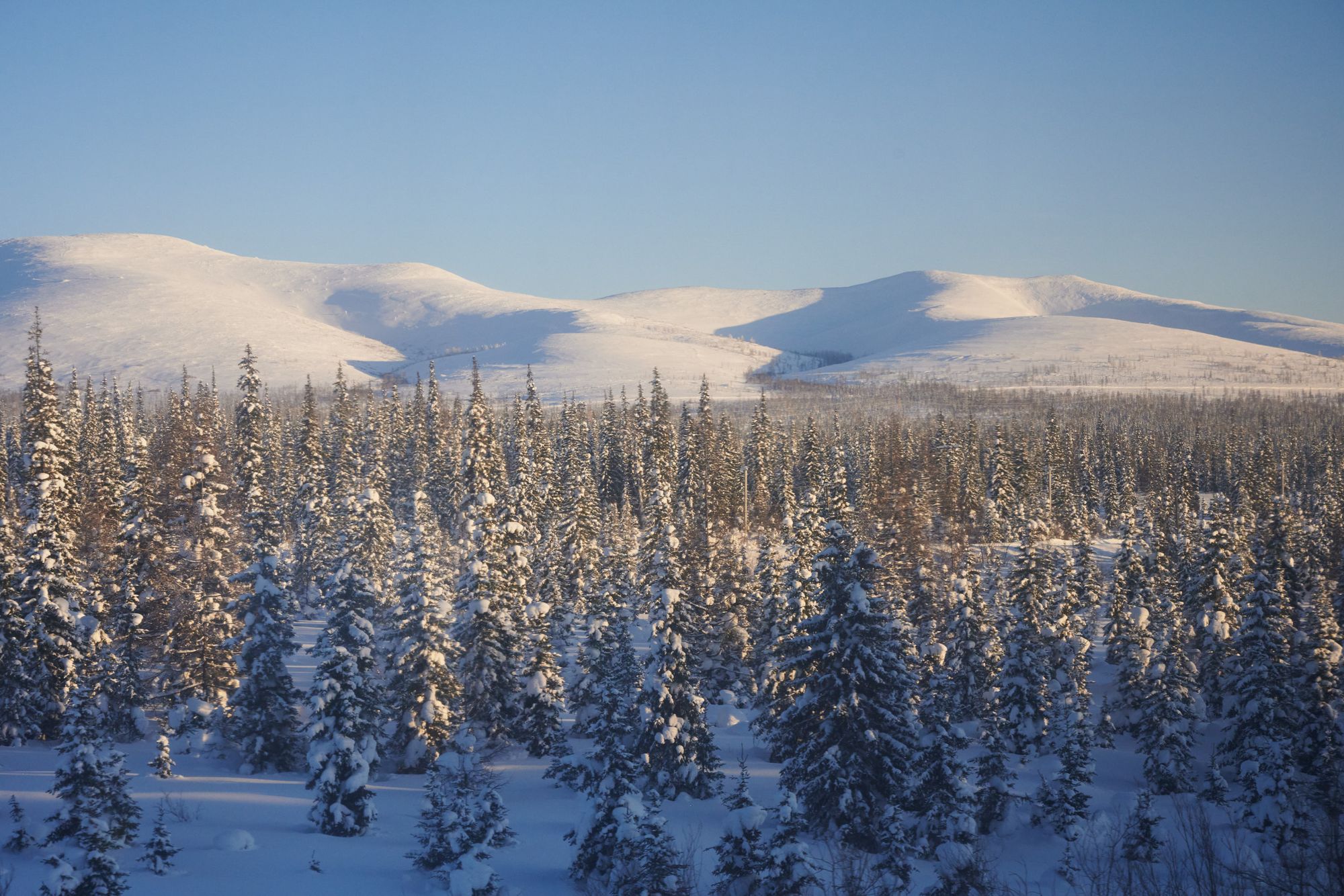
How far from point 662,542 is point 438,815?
1131cm

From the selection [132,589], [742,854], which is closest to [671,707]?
[742,854]

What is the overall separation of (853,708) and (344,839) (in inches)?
524

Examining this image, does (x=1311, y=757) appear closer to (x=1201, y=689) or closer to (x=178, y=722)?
(x=1201, y=689)

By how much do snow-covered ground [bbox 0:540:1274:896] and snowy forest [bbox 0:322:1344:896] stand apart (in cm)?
13

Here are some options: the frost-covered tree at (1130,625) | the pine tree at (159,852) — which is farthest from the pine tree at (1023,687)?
the pine tree at (159,852)

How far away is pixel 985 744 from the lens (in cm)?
2402

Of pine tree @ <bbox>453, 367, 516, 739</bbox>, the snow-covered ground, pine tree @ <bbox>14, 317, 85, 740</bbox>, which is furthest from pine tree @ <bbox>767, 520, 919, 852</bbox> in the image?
pine tree @ <bbox>14, 317, 85, 740</bbox>

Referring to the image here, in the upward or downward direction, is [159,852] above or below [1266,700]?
above

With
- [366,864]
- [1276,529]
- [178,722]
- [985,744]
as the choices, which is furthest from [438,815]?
[1276,529]

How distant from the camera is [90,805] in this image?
15.6 m

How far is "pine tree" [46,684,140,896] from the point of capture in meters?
14.4

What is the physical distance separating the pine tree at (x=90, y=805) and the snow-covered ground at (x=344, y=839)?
28.4 inches

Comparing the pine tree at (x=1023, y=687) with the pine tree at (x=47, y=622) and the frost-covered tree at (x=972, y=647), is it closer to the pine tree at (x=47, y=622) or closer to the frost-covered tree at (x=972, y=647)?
→ the frost-covered tree at (x=972, y=647)

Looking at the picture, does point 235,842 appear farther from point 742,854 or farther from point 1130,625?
point 1130,625
